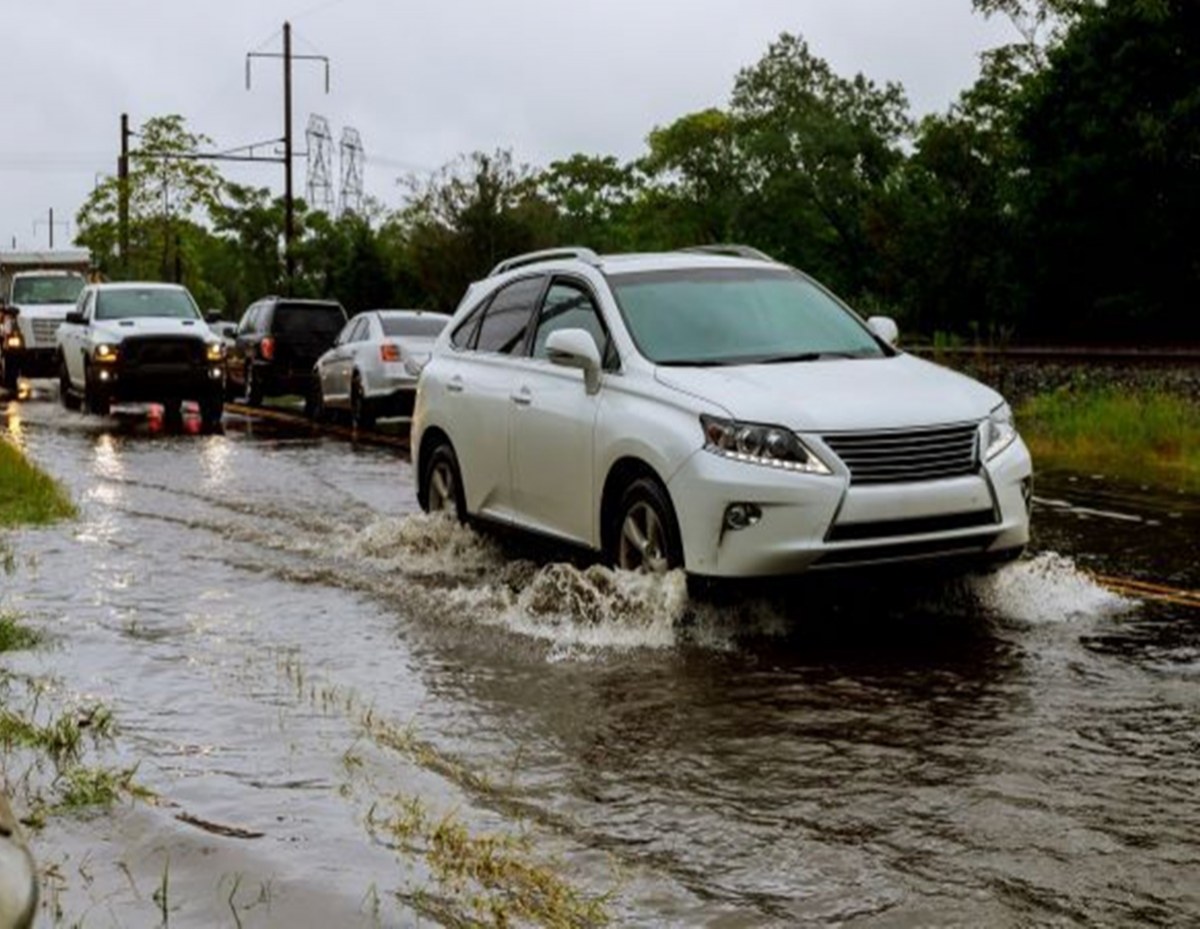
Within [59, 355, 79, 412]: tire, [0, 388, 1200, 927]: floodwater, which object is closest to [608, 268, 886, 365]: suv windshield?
[0, 388, 1200, 927]: floodwater

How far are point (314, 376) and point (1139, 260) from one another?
1394 cm

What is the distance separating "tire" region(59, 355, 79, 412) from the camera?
29.3 metres

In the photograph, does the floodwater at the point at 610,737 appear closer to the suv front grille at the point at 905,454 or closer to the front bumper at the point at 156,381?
the suv front grille at the point at 905,454

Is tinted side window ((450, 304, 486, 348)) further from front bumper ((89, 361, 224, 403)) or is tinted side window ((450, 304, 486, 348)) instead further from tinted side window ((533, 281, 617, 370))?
front bumper ((89, 361, 224, 403))

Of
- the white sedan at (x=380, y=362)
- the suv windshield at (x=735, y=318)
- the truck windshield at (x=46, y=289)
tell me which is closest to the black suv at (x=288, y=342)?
the white sedan at (x=380, y=362)

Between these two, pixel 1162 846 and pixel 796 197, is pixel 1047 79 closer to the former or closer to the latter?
pixel 796 197

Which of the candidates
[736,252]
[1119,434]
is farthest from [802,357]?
[1119,434]

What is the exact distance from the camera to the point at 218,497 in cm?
1507

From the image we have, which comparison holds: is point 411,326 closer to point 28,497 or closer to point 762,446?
point 28,497

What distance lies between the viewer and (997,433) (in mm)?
8875

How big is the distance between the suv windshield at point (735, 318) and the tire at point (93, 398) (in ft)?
57.9

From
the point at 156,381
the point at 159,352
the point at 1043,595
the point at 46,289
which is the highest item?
the point at 46,289

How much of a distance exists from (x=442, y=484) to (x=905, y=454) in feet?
13.1

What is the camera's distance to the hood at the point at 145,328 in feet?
86.2
